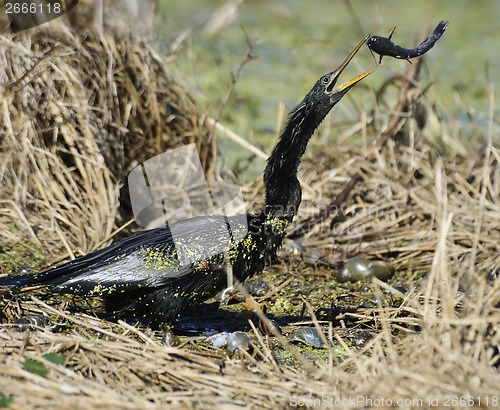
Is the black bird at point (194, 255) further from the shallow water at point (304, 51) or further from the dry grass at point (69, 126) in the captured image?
the shallow water at point (304, 51)

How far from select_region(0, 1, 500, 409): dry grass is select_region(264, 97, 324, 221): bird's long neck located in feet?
2.84

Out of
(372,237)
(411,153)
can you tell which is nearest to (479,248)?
(372,237)

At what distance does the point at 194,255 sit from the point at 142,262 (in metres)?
0.30

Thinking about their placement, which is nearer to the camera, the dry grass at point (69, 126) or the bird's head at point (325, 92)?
the bird's head at point (325, 92)

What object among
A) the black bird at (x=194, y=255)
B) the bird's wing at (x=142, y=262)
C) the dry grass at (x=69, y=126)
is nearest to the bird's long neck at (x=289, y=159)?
the black bird at (x=194, y=255)

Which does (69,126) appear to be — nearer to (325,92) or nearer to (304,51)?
(325,92)

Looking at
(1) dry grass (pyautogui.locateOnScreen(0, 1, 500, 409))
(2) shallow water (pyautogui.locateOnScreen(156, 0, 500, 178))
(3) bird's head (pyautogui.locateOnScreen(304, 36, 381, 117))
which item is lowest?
(1) dry grass (pyautogui.locateOnScreen(0, 1, 500, 409))

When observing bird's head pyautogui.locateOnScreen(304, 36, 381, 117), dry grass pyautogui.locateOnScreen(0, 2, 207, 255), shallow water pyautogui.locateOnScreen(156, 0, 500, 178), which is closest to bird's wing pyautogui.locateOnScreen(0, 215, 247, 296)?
bird's head pyautogui.locateOnScreen(304, 36, 381, 117)

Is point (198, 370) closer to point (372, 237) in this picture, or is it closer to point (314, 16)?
point (372, 237)

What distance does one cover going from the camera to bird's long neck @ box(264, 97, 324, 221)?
4316 millimetres

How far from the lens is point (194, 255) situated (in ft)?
13.4

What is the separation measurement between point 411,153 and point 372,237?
982 millimetres

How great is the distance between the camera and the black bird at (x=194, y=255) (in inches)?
157

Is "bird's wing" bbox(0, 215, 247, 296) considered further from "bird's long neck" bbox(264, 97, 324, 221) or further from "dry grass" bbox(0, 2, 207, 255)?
"dry grass" bbox(0, 2, 207, 255)
